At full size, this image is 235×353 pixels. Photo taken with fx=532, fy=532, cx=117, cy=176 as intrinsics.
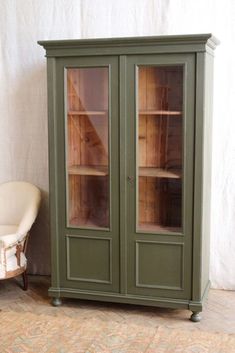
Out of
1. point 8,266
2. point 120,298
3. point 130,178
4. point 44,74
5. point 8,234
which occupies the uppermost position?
point 44,74

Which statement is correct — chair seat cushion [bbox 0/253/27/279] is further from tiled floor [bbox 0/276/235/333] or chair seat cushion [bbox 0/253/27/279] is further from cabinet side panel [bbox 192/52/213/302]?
cabinet side panel [bbox 192/52/213/302]

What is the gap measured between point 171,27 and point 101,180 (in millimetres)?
1210

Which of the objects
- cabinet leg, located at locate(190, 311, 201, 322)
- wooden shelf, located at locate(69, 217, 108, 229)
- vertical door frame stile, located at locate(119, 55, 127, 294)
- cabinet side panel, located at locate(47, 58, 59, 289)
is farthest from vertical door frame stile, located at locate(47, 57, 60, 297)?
cabinet leg, located at locate(190, 311, 201, 322)

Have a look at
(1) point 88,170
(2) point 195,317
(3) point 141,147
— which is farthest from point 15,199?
(2) point 195,317

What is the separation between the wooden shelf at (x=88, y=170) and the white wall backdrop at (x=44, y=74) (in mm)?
633

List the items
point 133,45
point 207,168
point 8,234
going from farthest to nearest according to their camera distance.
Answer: point 8,234 → point 207,168 → point 133,45

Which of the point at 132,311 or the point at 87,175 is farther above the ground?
the point at 87,175

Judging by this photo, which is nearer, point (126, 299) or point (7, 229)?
point (126, 299)

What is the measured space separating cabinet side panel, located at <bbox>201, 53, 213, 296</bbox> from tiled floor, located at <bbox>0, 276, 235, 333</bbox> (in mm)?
184

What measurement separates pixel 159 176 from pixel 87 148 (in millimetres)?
533

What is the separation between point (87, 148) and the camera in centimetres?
362

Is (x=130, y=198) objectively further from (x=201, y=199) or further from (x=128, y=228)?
(x=201, y=199)

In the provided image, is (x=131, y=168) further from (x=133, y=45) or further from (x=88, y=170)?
(x=133, y=45)

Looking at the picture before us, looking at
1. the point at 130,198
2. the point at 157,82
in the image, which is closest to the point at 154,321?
the point at 130,198
